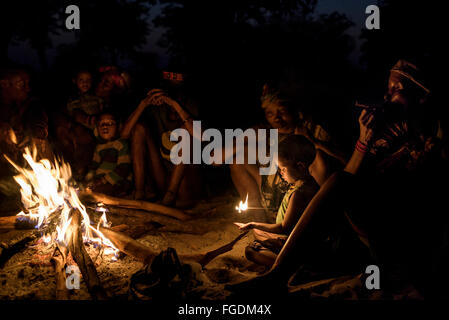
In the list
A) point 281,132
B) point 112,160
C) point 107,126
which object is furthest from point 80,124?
point 281,132

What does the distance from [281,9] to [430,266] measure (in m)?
7.32

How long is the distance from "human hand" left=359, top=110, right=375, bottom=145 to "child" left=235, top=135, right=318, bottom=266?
0.71 meters

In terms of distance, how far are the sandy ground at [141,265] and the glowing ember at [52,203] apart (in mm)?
200

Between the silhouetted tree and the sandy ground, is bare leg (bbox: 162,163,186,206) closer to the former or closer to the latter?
the sandy ground

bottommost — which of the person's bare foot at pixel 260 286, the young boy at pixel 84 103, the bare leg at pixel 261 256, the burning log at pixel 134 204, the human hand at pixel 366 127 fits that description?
the person's bare foot at pixel 260 286

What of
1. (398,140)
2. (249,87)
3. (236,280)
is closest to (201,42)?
(249,87)

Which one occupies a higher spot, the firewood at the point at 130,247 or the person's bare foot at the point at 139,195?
the person's bare foot at the point at 139,195

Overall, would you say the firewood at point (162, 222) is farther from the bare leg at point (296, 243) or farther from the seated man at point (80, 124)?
the bare leg at point (296, 243)

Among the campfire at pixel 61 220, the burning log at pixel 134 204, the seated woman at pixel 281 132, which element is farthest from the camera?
the burning log at pixel 134 204

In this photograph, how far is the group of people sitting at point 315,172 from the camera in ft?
10.8

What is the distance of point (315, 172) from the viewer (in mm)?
4406

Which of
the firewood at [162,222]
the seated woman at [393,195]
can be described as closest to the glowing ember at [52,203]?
the firewood at [162,222]

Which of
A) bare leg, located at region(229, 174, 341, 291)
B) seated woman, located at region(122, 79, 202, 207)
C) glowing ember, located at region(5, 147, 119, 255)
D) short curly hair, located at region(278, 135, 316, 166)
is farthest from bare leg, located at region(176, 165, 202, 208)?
bare leg, located at region(229, 174, 341, 291)
